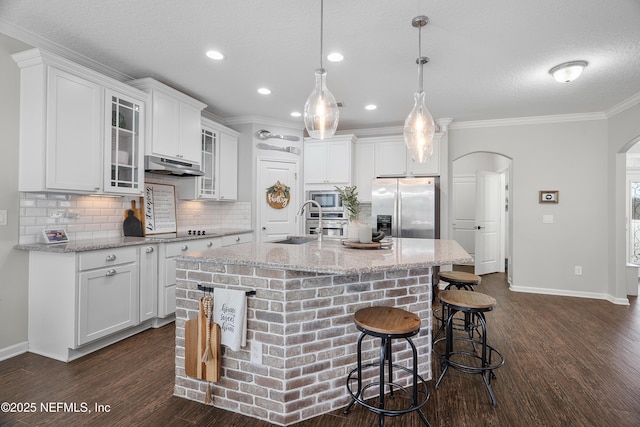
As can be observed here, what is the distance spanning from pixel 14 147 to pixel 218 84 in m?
1.93

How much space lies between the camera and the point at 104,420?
5.96 ft

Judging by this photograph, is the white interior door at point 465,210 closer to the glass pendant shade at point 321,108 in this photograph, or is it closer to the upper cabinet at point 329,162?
the upper cabinet at point 329,162

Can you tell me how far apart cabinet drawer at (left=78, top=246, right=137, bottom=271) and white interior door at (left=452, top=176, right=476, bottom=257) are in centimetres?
628

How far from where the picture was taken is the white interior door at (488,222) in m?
5.98

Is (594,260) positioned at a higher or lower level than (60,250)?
lower

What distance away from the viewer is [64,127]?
8.56ft

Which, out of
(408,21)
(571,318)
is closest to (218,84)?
(408,21)

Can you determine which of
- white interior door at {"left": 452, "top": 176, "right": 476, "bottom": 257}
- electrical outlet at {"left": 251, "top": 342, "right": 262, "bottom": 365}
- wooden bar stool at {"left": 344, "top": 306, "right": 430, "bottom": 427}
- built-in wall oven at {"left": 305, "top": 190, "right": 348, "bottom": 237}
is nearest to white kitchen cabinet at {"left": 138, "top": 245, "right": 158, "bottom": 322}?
electrical outlet at {"left": 251, "top": 342, "right": 262, "bottom": 365}

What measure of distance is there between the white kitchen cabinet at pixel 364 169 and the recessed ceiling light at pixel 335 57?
2.21 meters

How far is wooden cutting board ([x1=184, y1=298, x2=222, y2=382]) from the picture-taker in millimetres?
1910

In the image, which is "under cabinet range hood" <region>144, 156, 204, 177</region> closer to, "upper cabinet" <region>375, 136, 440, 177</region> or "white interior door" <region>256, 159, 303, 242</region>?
"white interior door" <region>256, 159, 303, 242</region>

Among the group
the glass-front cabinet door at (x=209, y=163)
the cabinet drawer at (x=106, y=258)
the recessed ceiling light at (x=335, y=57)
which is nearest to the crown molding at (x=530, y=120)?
the recessed ceiling light at (x=335, y=57)

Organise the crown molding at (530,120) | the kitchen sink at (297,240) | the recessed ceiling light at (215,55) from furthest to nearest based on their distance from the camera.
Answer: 1. the crown molding at (530,120)
2. the kitchen sink at (297,240)
3. the recessed ceiling light at (215,55)

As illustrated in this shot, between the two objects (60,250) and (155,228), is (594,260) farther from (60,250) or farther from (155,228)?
(60,250)
